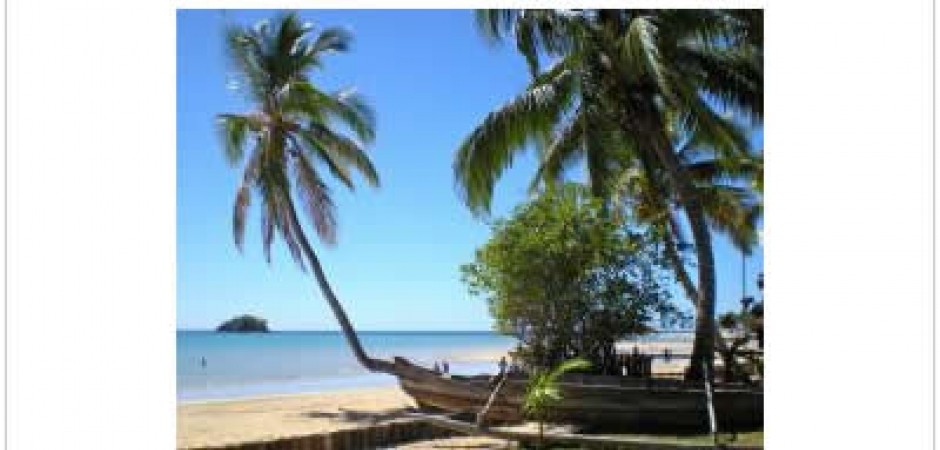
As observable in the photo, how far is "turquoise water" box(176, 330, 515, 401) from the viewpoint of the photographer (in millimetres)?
7897

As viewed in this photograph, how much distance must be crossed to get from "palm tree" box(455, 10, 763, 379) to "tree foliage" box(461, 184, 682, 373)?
35 cm

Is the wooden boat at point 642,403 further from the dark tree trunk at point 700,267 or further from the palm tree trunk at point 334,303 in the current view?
the palm tree trunk at point 334,303

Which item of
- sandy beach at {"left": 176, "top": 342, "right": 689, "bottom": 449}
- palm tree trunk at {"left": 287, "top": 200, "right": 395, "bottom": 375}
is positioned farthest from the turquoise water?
palm tree trunk at {"left": 287, "top": 200, "right": 395, "bottom": 375}

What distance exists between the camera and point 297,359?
1089cm

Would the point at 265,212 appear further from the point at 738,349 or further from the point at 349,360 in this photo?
the point at 349,360

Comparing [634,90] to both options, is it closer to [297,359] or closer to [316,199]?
[316,199]

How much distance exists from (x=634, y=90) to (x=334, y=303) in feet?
7.59

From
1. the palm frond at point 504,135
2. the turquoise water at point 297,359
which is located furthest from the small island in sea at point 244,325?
the palm frond at point 504,135

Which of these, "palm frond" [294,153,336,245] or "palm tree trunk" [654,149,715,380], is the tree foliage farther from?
"palm frond" [294,153,336,245]

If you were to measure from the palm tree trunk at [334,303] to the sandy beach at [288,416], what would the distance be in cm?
32

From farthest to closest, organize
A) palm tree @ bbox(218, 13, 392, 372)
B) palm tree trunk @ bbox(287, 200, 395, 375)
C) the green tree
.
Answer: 1. palm tree trunk @ bbox(287, 200, 395, 375)
2. palm tree @ bbox(218, 13, 392, 372)
3. the green tree

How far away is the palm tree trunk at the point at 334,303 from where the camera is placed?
260 inches

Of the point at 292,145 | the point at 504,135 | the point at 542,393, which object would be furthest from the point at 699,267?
the point at 292,145
